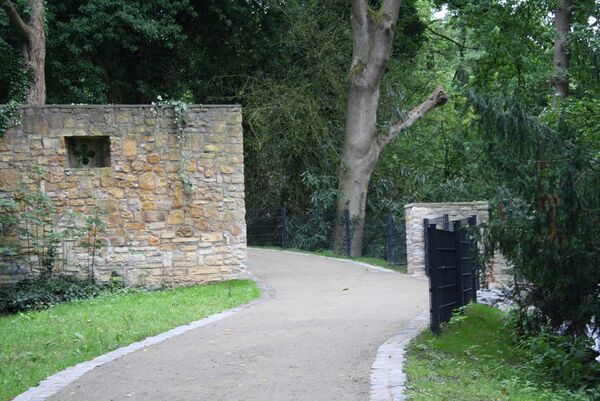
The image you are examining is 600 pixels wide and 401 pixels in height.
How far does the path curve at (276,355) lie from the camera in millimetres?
8102

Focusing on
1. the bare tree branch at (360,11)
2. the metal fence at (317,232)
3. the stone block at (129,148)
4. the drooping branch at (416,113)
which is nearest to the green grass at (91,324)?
the stone block at (129,148)

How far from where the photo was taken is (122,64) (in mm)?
26500

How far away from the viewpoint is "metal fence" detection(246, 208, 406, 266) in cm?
2182

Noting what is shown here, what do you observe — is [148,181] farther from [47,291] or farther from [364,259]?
[364,259]

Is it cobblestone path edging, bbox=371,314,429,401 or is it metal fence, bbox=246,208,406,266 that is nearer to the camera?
cobblestone path edging, bbox=371,314,429,401

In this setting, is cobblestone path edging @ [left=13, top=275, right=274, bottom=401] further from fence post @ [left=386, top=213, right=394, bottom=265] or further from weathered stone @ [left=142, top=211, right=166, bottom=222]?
fence post @ [left=386, top=213, right=394, bottom=265]

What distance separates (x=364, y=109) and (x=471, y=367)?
15832 millimetres

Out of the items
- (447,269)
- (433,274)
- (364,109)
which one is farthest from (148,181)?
(364,109)

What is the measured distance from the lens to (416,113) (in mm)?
25016

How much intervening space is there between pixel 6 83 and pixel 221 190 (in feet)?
24.3

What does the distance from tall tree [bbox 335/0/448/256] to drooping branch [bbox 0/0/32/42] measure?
330 inches

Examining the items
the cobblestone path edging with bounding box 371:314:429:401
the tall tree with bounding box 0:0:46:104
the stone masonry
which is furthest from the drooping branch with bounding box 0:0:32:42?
the cobblestone path edging with bounding box 371:314:429:401

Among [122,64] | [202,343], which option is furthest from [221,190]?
[122,64]

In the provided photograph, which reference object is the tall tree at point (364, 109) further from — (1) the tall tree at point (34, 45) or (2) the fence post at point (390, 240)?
(1) the tall tree at point (34, 45)
